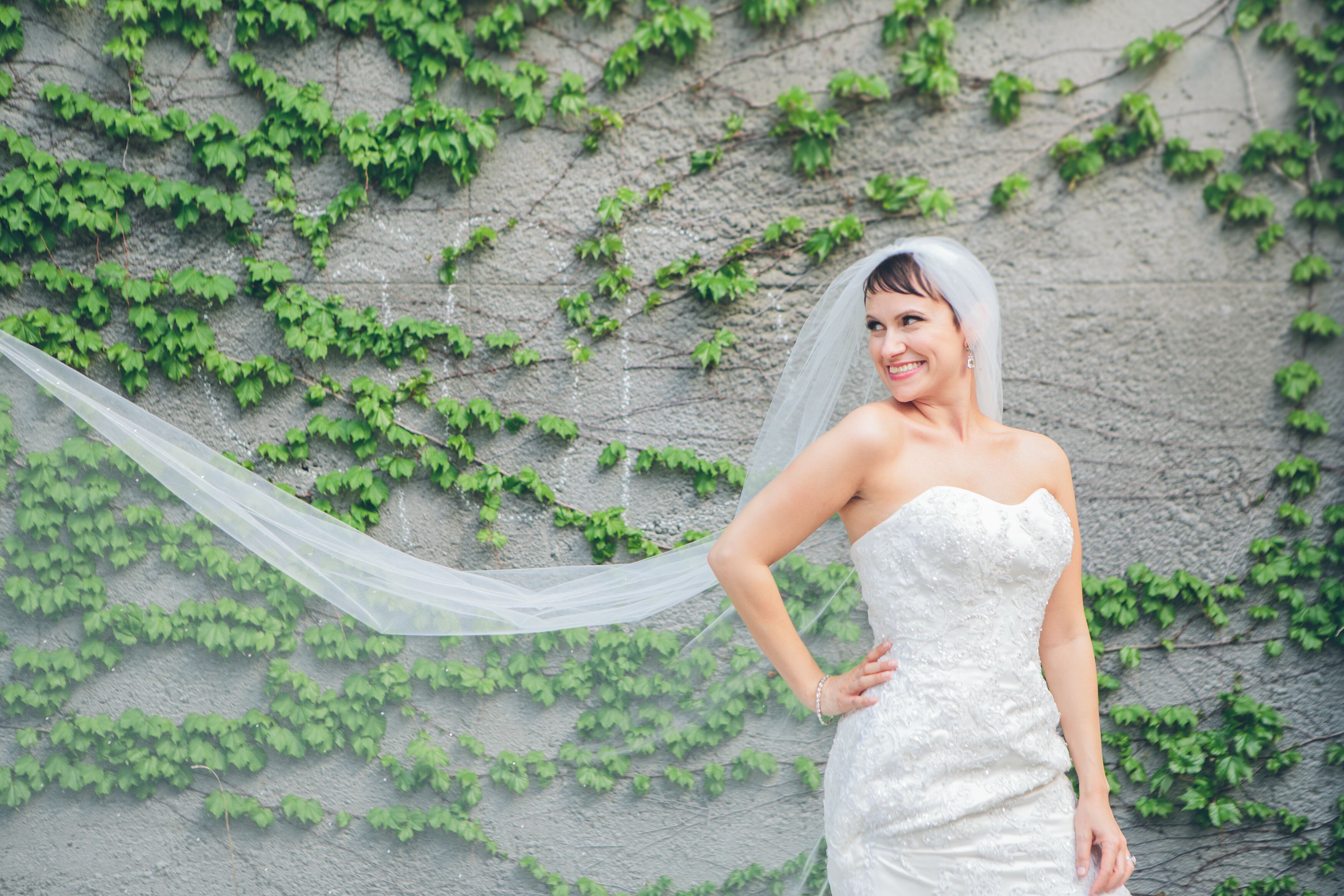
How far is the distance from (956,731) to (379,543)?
58.1 inches

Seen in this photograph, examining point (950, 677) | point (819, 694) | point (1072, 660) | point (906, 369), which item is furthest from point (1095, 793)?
point (906, 369)

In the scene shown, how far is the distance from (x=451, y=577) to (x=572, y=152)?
1.53 meters

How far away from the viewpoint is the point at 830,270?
2799 mm

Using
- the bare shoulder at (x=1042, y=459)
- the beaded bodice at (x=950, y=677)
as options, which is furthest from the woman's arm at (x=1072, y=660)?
the beaded bodice at (x=950, y=677)

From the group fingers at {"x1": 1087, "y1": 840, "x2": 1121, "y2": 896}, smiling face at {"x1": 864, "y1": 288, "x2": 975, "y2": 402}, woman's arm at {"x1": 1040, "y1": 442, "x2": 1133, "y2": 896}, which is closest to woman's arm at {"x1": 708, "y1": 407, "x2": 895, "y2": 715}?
smiling face at {"x1": 864, "y1": 288, "x2": 975, "y2": 402}

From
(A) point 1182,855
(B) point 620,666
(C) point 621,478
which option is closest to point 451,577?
(B) point 620,666

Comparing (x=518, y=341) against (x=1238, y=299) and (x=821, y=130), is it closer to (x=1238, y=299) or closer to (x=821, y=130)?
(x=821, y=130)

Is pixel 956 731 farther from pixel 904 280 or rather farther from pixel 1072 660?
pixel 904 280

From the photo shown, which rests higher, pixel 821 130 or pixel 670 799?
pixel 821 130

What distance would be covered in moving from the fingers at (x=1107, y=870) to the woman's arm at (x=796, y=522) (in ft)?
1.90

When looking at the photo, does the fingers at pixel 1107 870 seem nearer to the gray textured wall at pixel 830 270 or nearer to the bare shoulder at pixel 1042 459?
the bare shoulder at pixel 1042 459

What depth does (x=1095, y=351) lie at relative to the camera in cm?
283

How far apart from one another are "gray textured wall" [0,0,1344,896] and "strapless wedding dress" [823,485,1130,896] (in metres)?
1.20

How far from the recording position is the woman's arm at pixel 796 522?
164 centimetres
